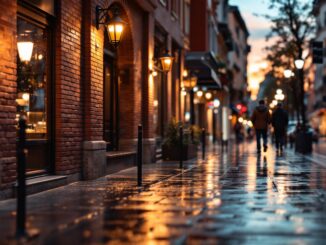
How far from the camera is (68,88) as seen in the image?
42.1ft

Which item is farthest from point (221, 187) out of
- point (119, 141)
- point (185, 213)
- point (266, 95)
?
point (266, 95)

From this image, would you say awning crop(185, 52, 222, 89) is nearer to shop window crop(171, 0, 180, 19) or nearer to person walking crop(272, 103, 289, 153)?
shop window crop(171, 0, 180, 19)

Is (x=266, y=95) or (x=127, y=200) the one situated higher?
(x=266, y=95)

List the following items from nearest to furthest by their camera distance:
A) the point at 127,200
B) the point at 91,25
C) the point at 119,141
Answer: the point at 127,200
the point at 91,25
the point at 119,141

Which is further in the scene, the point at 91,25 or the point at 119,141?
the point at 119,141

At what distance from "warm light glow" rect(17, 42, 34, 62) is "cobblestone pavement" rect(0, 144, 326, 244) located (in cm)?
242

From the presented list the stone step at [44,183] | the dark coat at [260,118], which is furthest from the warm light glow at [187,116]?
the stone step at [44,183]

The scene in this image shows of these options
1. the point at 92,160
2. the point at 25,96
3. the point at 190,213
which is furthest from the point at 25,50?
the point at 190,213

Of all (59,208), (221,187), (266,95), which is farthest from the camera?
(266,95)

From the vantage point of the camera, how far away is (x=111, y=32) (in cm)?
1414

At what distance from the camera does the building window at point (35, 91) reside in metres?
11.4

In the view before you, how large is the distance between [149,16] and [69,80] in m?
8.15

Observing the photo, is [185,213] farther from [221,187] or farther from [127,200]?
[221,187]

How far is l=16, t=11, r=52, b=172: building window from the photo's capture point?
11.4 m
